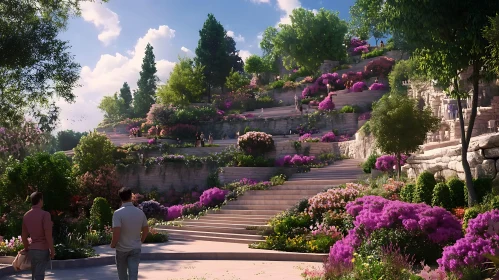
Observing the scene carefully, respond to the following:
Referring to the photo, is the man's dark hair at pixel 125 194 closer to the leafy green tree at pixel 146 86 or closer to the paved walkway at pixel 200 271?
the paved walkway at pixel 200 271

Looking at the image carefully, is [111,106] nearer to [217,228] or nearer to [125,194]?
[217,228]

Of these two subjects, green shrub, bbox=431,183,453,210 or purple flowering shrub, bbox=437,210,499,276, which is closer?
purple flowering shrub, bbox=437,210,499,276

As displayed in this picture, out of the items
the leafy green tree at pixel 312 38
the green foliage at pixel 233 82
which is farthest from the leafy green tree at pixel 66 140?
the leafy green tree at pixel 312 38

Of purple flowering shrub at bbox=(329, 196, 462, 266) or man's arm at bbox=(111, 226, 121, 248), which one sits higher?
man's arm at bbox=(111, 226, 121, 248)

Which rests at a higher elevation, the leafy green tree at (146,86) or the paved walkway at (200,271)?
the leafy green tree at (146,86)

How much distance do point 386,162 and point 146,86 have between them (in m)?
44.5

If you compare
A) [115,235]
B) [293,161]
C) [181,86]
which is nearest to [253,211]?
[293,161]

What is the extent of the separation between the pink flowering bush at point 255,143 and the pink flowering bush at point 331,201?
1059 centimetres

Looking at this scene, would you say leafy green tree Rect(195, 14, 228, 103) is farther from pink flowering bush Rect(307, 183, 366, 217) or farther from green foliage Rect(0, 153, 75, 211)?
pink flowering bush Rect(307, 183, 366, 217)

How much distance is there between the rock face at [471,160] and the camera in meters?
13.5

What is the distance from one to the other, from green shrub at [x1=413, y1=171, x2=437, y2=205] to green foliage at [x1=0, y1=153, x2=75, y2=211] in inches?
490

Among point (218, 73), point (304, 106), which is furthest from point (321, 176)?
point (218, 73)

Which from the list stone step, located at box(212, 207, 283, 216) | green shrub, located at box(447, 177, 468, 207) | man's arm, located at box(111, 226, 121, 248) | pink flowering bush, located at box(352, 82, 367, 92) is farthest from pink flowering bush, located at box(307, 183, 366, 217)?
pink flowering bush, located at box(352, 82, 367, 92)

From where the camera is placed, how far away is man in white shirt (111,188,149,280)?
20.8ft
